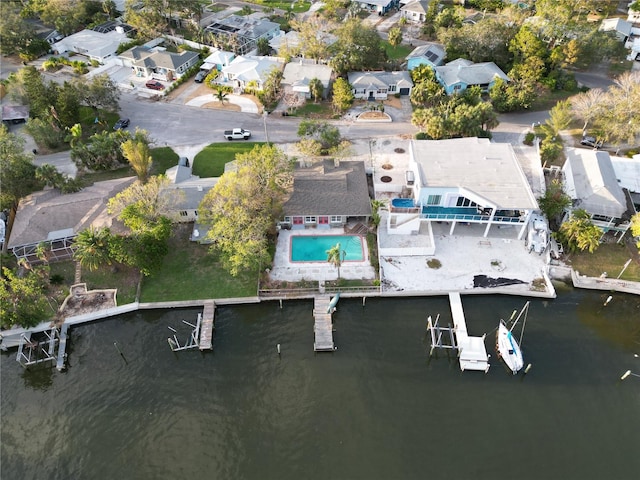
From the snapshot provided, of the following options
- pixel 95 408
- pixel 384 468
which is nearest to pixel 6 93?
pixel 95 408

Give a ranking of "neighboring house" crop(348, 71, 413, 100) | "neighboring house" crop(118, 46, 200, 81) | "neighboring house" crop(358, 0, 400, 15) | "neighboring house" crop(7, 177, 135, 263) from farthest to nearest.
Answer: "neighboring house" crop(358, 0, 400, 15), "neighboring house" crop(118, 46, 200, 81), "neighboring house" crop(348, 71, 413, 100), "neighboring house" crop(7, 177, 135, 263)

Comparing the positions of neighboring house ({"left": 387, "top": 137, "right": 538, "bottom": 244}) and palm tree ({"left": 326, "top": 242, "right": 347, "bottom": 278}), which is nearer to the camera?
palm tree ({"left": 326, "top": 242, "right": 347, "bottom": 278})

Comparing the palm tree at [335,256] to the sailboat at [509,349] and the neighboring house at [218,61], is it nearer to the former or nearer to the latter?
the sailboat at [509,349]

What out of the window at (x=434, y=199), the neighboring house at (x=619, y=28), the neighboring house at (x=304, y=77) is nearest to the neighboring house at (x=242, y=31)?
the neighboring house at (x=304, y=77)

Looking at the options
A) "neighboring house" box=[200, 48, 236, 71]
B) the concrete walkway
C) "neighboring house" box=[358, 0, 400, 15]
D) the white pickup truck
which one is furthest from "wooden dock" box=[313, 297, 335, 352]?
"neighboring house" box=[358, 0, 400, 15]

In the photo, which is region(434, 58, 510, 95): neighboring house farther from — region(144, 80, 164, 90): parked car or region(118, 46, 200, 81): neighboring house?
region(144, 80, 164, 90): parked car

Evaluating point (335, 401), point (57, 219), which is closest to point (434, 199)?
point (335, 401)
